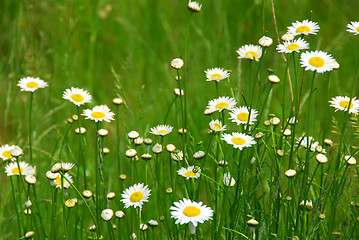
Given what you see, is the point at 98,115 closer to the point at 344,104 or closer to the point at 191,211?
the point at 191,211

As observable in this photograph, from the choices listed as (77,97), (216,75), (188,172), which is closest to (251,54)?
(216,75)

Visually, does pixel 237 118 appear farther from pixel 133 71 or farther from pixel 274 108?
pixel 133 71

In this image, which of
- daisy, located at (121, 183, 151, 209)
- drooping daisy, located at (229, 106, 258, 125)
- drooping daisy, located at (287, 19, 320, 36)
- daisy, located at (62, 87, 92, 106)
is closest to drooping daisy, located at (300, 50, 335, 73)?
drooping daisy, located at (287, 19, 320, 36)

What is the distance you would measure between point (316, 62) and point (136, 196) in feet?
2.06

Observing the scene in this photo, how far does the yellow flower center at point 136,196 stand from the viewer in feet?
4.58

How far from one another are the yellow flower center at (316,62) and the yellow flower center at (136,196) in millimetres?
601

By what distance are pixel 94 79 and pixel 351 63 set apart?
1680 millimetres

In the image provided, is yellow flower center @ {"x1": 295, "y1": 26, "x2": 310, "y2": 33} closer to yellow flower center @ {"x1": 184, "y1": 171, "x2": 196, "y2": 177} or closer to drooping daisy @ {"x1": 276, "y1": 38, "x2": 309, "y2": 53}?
drooping daisy @ {"x1": 276, "y1": 38, "x2": 309, "y2": 53}

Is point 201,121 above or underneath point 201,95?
underneath

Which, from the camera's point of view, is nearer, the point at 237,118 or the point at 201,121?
the point at 237,118

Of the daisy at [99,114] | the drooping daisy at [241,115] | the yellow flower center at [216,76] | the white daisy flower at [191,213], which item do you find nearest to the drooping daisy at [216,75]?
the yellow flower center at [216,76]

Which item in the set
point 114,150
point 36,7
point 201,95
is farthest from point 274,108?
point 36,7

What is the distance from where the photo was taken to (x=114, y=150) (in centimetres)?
282

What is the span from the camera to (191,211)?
122cm
